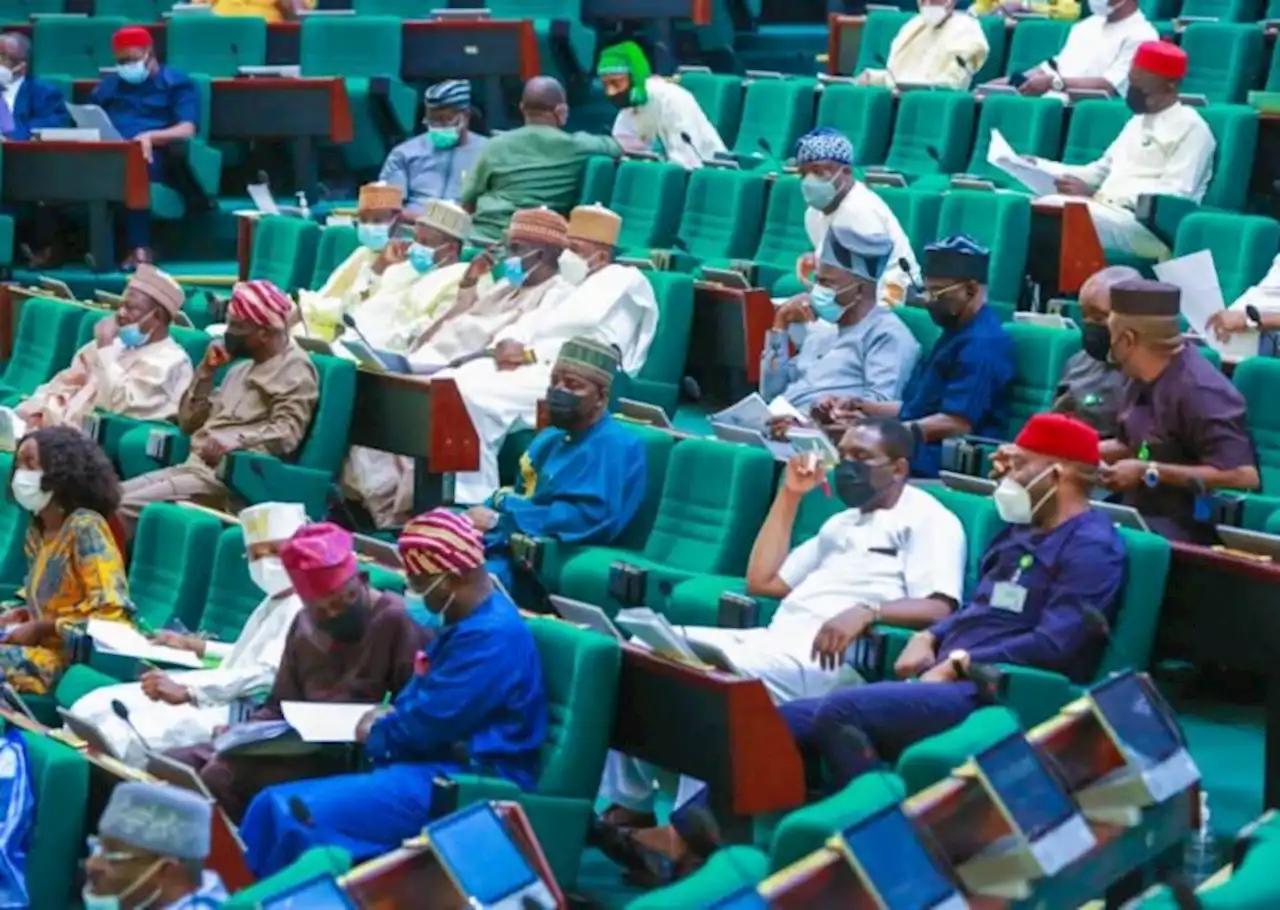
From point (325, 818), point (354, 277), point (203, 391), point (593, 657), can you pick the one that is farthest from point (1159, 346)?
point (354, 277)

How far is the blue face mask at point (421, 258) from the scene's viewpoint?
7.68 metres

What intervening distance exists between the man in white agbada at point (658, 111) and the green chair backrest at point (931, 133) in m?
0.66

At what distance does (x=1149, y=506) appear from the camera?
17.0ft

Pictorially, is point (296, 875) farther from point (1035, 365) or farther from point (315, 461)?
point (315, 461)

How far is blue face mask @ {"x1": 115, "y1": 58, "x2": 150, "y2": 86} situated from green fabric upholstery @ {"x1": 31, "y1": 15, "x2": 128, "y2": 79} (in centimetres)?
84

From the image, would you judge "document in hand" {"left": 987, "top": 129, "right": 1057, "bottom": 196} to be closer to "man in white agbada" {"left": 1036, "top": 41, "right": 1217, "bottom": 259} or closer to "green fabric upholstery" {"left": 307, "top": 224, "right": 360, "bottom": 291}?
"man in white agbada" {"left": 1036, "top": 41, "right": 1217, "bottom": 259}

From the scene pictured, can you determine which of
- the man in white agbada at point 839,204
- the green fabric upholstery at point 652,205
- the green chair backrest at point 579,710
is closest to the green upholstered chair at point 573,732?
the green chair backrest at point 579,710

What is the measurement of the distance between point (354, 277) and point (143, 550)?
2.19 m

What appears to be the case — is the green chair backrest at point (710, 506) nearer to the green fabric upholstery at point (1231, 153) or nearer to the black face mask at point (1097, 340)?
the black face mask at point (1097, 340)

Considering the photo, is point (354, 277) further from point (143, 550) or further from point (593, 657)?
point (593, 657)

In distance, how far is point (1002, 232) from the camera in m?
6.96

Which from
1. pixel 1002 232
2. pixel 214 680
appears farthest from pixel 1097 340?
pixel 214 680

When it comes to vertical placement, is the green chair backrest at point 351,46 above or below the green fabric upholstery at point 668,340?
above

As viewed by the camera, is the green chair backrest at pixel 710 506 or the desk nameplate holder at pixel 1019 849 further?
the green chair backrest at pixel 710 506
